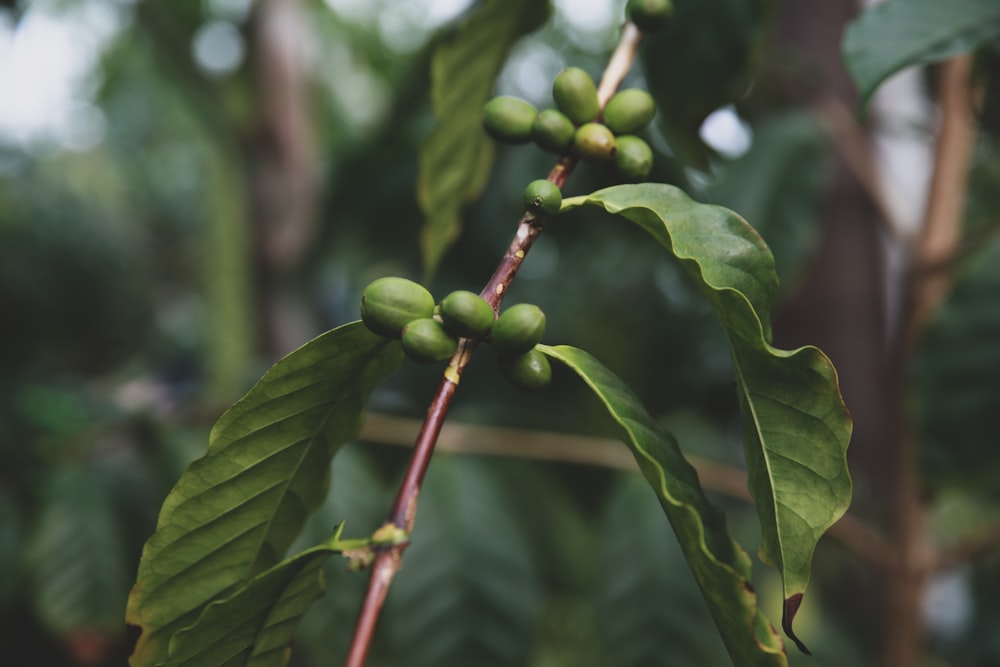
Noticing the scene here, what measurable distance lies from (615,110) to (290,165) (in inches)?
49.3

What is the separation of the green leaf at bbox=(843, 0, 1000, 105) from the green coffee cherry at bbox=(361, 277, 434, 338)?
0.27 metres

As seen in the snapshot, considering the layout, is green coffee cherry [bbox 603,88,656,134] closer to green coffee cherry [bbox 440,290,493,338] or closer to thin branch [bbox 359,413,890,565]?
green coffee cherry [bbox 440,290,493,338]

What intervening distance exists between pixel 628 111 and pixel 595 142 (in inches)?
1.1

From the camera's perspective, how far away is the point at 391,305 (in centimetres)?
30

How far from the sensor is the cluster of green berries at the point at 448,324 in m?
0.30

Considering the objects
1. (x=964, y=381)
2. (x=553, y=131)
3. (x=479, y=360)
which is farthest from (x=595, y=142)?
(x=479, y=360)

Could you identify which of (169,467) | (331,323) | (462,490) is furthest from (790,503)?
(331,323)

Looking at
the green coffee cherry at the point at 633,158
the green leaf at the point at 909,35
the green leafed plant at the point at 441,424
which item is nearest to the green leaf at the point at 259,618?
the green leafed plant at the point at 441,424

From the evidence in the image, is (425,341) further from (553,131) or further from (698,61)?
(698,61)

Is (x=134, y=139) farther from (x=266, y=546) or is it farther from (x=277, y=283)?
(x=266, y=546)

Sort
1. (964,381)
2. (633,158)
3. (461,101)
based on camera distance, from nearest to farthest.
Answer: (633,158)
(461,101)
(964,381)

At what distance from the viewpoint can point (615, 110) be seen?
1.25 feet

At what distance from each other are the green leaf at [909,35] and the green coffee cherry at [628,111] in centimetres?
13

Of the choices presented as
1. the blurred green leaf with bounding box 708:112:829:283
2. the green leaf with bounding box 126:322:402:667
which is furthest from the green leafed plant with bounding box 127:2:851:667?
the blurred green leaf with bounding box 708:112:829:283
